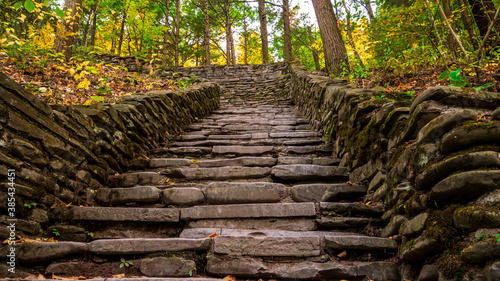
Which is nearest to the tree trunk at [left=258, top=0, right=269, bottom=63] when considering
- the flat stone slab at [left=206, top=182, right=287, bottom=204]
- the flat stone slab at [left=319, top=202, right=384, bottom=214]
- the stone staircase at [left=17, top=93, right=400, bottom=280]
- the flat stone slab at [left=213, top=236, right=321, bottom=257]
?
the stone staircase at [left=17, top=93, right=400, bottom=280]

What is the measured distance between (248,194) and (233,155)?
4.17 feet

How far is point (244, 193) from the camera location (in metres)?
2.71

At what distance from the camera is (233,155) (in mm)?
3902

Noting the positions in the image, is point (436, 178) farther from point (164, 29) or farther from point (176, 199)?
point (164, 29)

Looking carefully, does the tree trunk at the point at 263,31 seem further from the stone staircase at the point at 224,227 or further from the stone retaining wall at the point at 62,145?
the stone staircase at the point at 224,227

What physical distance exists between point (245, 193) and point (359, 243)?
3.83 feet

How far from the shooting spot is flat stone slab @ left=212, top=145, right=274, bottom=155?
3865 mm

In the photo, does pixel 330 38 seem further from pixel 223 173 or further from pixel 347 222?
pixel 347 222

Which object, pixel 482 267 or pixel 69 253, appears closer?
pixel 482 267

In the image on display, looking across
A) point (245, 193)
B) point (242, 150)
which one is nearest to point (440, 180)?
point (245, 193)

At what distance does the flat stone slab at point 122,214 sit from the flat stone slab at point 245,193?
44 centimetres

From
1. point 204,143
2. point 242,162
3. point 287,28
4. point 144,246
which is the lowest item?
point 144,246

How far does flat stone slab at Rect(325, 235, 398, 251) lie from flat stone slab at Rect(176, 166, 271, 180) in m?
1.28

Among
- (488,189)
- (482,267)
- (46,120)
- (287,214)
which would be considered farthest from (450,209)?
(46,120)
